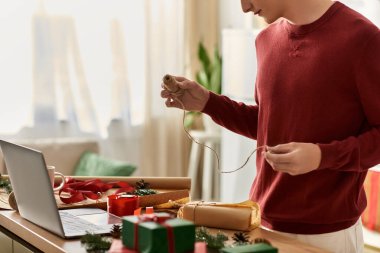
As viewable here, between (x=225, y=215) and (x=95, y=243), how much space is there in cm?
38

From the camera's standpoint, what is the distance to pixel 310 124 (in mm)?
1780

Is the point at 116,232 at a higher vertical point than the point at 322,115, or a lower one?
lower

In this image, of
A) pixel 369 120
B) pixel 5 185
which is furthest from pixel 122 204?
pixel 369 120

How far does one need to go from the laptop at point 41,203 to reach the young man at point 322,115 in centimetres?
48

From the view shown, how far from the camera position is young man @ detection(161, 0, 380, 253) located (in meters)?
1.70

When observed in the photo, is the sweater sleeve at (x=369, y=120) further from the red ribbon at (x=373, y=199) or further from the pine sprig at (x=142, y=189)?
the red ribbon at (x=373, y=199)

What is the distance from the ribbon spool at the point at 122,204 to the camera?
71.6 inches

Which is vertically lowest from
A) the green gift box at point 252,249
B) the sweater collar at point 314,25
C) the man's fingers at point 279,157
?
the green gift box at point 252,249

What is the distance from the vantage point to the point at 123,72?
476 cm

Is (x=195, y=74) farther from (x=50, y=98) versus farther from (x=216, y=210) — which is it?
(x=216, y=210)

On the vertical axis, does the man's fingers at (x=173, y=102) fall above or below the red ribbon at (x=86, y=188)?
above

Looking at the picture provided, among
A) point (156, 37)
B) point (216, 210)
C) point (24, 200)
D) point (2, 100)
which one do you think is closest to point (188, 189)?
point (216, 210)

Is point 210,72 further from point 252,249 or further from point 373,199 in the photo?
point 252,249

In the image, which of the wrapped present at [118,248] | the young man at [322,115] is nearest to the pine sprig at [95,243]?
the wrapped present at [118,248]
